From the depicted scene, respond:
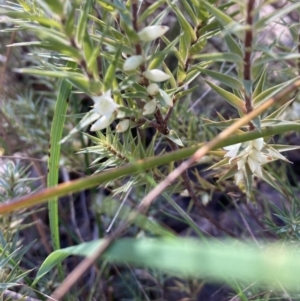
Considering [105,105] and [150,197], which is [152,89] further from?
[150,197]

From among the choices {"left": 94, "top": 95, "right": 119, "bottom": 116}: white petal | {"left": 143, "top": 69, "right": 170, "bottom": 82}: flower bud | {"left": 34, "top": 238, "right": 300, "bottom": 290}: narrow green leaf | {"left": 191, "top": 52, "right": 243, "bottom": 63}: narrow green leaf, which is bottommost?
{"left": 34, "top": 238, "right": 300, "bottom": 290}: narrow green leaf

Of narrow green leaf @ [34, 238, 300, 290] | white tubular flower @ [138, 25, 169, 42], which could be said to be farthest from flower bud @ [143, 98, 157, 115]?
narrow green leaf @ [34, 238, 300, 290]

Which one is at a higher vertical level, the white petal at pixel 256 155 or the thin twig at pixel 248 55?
the thin twig at pixel 248 55

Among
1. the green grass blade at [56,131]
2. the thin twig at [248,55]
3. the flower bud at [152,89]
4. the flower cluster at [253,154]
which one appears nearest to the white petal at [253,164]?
the flower cluster at [253,154]

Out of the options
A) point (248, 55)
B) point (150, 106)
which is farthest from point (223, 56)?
point (150, 106)

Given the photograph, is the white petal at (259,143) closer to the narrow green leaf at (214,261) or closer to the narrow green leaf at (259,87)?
the narrow green leaf at (259,87)

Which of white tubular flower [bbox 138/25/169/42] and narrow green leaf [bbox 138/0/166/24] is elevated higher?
narrow green leaf [bbox 138/0/166/24]

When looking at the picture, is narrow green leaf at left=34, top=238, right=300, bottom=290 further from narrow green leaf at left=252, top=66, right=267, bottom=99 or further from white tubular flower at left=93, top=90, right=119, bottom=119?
narrow green leaf at left=252, top=66, right=267, bottom=99
